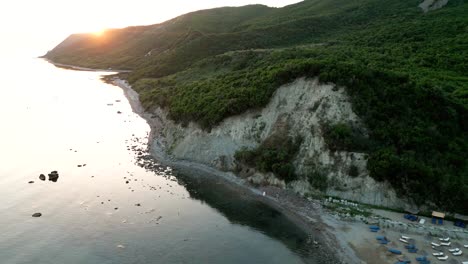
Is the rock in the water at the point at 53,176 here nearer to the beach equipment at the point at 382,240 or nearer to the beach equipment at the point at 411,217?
the beach equipment at the point at 382,240

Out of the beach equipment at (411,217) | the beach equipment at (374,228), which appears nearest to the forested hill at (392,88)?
the beach equipment at (411,217)

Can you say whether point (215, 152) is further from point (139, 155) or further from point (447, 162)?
Answer: point (447, 162)

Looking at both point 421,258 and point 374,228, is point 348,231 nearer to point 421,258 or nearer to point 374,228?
point 374,228

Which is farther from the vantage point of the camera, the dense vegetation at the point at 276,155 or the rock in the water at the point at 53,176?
the rock in the water at the point at 53,176

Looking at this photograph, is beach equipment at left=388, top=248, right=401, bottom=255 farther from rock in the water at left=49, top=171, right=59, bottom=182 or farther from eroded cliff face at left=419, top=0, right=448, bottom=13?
eroded cliff face at left=419, top=0, right=448, bottom=13

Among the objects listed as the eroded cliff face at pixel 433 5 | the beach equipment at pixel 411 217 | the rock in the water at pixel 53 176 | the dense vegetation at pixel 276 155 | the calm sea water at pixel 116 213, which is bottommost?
the calm sea water at pixel 116 213

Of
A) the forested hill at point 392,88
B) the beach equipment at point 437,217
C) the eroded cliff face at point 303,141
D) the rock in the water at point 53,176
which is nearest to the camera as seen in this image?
the beach equipment at point 437,217

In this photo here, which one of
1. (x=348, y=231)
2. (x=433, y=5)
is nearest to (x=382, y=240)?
(x=348, y=231)
